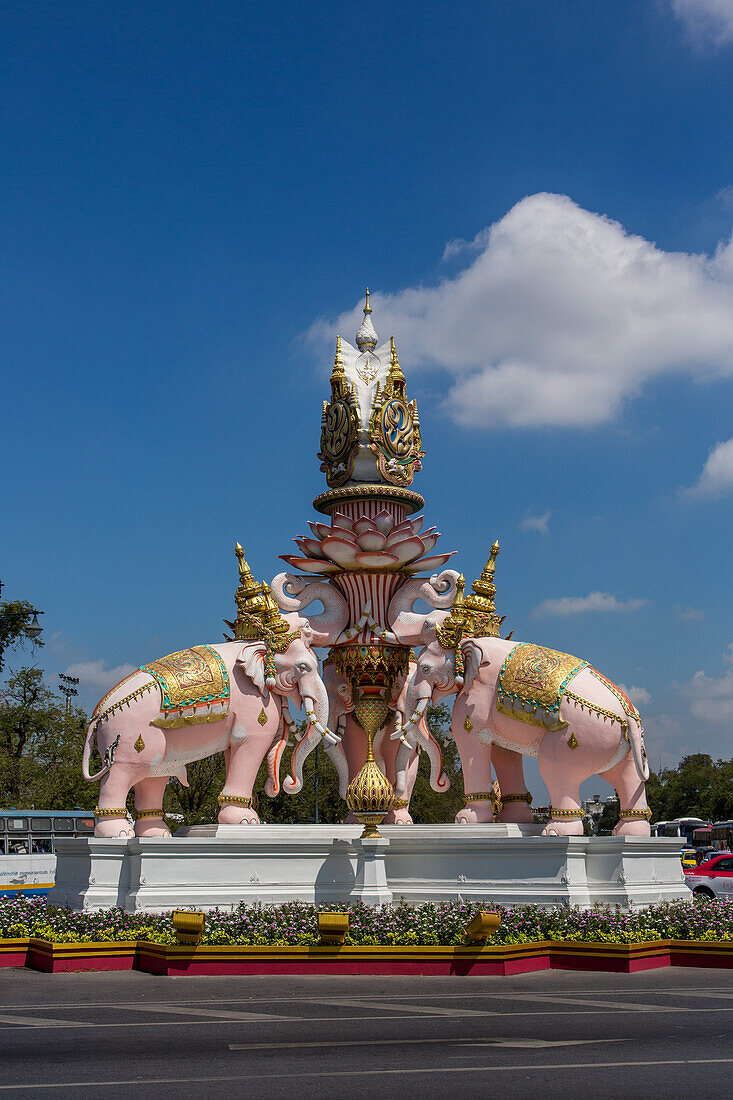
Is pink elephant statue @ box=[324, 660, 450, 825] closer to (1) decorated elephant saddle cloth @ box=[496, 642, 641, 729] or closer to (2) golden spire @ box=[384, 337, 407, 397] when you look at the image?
(1) decorated elephant saddle cloth @ box=[496, 642, 641, 729]

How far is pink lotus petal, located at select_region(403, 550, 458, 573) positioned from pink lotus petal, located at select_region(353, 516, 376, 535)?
2.83 ft

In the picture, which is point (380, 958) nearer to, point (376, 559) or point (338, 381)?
point (376, 559)

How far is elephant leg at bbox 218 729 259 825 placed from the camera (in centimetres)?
1505

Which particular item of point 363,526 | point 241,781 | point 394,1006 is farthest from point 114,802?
point 394,1006

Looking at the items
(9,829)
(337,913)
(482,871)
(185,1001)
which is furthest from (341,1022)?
(9,829)

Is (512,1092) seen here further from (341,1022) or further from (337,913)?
(337,913)

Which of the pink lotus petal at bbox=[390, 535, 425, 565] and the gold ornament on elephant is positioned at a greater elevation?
the pink lotus petal at bbox=[390, 535, 425, 565]

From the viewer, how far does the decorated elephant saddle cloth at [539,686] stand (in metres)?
14.4

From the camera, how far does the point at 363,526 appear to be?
53.6ft

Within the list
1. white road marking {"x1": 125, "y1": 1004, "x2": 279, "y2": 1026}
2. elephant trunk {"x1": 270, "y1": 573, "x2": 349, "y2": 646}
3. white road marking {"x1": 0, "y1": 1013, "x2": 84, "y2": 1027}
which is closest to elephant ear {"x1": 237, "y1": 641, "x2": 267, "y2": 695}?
elephant trunk {"x1": 270, "y1": 573, "x2": 349, "y2": 646}

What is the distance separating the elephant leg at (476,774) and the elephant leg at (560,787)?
33.7 inches

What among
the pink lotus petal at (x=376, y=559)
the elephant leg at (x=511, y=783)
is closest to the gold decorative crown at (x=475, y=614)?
the pink lotus petal at (x=376, y=559)

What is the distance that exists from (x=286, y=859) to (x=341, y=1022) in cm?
552

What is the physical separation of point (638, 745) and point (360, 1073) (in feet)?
26.8
